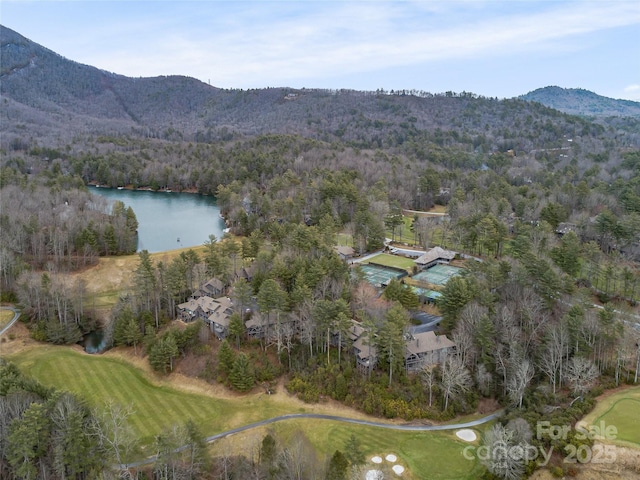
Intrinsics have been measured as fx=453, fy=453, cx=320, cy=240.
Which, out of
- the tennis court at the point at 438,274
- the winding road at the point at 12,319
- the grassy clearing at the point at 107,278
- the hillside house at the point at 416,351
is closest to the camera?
the hillside house at the point at 416,351

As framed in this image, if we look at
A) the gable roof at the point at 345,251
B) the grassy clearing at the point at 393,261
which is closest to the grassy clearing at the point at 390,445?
the grassy clearing at the point at 393,261

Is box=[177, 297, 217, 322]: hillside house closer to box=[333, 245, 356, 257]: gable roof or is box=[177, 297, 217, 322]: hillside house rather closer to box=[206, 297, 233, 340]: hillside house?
box=[206, 297, 233, 340]: hillside house

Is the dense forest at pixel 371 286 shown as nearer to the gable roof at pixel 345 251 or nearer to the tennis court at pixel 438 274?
the gable roof at pixel 345 251

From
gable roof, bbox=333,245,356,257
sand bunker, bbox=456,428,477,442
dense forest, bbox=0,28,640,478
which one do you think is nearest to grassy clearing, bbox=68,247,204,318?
dense forest, bbox=0,28,640,478

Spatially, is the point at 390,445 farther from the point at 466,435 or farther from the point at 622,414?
the point at 622,414

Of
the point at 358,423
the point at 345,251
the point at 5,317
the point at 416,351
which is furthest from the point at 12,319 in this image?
the point at 416,351

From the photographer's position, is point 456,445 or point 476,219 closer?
point 456,445

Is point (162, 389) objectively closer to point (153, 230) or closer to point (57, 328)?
point (57, 328)

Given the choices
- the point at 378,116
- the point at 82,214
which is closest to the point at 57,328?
the point at 82,214
